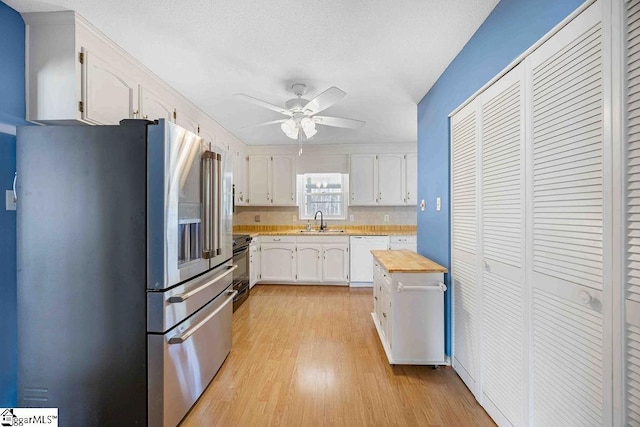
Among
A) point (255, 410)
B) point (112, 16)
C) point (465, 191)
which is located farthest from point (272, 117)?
point (255, 410)

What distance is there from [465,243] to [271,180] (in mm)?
3672

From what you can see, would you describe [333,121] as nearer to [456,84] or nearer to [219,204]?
[456,84]

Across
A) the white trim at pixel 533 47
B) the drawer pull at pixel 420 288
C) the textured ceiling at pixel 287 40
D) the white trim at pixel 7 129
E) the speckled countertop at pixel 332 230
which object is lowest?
the drawer pull at pixel 420 288

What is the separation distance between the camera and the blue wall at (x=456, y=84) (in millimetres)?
1273

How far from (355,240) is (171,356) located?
3315mm

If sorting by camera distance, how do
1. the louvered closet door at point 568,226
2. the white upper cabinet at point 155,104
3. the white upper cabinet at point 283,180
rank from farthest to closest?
the white upper cabinet at point 283,180 → the white upper cabinet at point 155,104 → the louvered closet door at point 568,226

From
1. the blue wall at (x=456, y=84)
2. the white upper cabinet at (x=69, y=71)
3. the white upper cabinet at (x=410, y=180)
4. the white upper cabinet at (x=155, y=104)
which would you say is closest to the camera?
the blue wall at (x=456, y=84)

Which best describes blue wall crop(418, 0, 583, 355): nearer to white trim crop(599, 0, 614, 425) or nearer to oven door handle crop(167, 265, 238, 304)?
white trim crop(599, 0, 614, 425)

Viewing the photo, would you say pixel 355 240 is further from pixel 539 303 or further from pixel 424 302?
pixel 539 303

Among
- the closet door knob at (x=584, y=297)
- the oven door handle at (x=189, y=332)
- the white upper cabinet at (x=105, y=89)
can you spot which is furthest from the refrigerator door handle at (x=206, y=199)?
the closet door knob at (x=584, y=297)

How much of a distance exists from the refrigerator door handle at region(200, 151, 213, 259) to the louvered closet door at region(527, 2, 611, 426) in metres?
1.86

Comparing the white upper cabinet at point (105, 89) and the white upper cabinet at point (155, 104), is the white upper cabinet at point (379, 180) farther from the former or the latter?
the white upper cabinet at point (105, 89)

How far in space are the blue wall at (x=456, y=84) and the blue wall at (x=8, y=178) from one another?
2.84m

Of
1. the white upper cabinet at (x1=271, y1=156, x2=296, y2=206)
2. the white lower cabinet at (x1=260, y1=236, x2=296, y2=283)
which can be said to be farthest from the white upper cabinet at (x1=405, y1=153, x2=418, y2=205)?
the white lower cabinet at (x1=260, y1=236, x2=296, y2=283)
